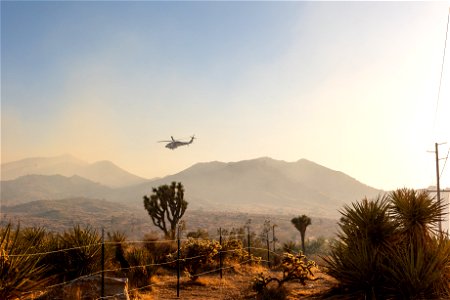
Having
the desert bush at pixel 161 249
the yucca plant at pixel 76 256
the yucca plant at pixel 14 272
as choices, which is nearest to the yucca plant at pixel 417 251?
the yucca plant at pixel 14 272

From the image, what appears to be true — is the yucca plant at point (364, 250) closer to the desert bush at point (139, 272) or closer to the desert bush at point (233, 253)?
the desert bush at point (139, 272)

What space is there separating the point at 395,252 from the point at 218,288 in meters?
7.46

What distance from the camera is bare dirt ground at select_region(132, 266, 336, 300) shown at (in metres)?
13.6

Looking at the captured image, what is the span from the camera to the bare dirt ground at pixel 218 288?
1357 cm

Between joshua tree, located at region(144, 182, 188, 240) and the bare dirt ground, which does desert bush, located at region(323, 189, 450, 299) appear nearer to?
the bare dirt ground

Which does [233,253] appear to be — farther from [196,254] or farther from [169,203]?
[169,203]

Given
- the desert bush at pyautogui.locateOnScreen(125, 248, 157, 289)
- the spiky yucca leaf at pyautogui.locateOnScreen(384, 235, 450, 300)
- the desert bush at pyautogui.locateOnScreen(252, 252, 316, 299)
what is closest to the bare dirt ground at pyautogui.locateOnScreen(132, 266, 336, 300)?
the desert bush at pyautogui.locateOnScreen(252, 252, 316, 299)

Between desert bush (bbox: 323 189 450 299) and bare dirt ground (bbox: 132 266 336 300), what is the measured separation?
6.29 ft

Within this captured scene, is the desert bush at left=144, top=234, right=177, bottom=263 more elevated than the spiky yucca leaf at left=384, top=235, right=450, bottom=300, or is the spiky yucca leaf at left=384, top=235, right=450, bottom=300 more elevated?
the spiky yucca leaf at left=384, top=235, right=450, bottom=300

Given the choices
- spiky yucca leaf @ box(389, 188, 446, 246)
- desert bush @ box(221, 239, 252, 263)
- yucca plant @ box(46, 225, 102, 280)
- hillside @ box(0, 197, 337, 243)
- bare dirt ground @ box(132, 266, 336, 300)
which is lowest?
hillside @ box(0, 197, 337, 243)

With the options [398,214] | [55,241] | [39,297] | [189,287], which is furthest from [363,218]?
[55,241]

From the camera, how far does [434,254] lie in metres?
10.2

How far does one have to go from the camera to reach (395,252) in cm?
1054

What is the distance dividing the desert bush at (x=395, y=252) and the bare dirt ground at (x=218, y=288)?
1916mm
